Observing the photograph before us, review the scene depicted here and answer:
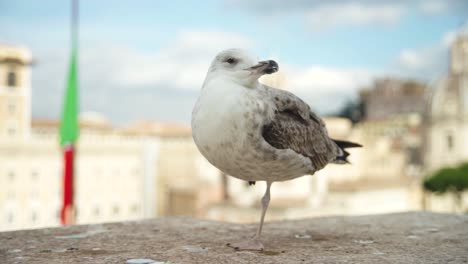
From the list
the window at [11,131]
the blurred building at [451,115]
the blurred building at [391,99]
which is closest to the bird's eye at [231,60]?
the window at [11,131]

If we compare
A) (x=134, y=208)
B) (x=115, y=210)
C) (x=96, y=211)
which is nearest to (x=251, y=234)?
(x=96, y=211)

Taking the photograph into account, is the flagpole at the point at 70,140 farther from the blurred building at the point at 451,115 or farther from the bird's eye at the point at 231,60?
the blurred building at the point at 451,115

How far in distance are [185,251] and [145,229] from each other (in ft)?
2.24

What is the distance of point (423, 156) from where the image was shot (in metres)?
38.3

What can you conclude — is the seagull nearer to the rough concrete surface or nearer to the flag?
the rough concrete surface

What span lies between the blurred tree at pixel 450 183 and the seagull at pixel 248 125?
86.3 feet

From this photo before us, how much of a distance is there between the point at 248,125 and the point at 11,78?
3494cm

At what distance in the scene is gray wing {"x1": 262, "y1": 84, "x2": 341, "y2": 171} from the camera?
7.86 feet

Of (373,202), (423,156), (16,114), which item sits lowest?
(373,202)

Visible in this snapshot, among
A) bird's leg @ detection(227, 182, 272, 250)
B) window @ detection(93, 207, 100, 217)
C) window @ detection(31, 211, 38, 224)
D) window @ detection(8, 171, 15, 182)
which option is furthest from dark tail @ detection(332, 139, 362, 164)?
window @ detection(93, 207, 100, 217)

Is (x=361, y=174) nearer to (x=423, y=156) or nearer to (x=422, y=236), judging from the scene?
(x=423, y=156)

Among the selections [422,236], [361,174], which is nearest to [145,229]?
[422,236]

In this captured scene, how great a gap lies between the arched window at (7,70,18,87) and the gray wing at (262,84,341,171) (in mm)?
34333

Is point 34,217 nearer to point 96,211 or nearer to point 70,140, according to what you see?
point 96,211
